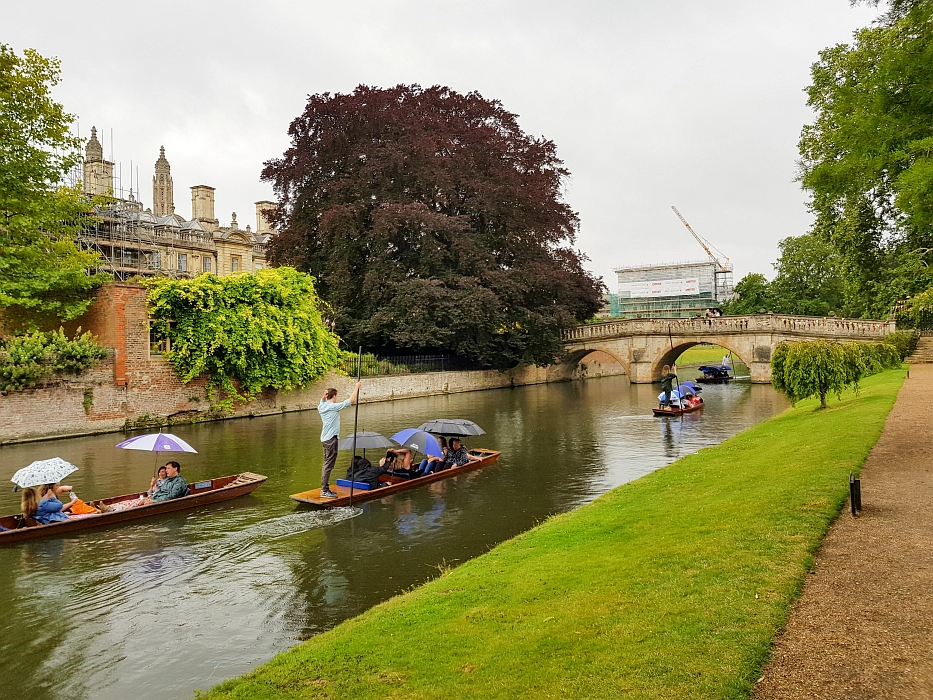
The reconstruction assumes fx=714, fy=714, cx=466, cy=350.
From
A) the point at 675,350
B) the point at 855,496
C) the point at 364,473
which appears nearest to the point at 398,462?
the point at 364,473

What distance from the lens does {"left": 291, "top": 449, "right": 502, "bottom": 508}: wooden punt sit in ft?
42.5

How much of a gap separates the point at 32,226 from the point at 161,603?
18.2 m

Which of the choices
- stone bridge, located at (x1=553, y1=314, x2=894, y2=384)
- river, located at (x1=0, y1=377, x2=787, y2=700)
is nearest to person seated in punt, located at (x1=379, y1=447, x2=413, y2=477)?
river, located at (x1=0, y1=377, x2=787, y2=700)

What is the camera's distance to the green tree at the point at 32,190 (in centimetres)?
2188

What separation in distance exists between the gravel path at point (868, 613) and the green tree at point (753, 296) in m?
Result: 59.1

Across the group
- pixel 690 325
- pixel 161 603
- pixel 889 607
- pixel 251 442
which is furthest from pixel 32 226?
pixel 690 325

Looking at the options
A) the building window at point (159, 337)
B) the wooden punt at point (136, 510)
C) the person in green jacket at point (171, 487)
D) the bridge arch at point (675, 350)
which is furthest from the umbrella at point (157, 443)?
the bridge arch at point (675, 350)

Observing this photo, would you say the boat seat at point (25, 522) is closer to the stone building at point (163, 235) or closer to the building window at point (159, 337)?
the building window at point (159, 337)

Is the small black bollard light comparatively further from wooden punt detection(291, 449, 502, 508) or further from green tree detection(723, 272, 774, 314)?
green tree detection(723, 272, 774, 314)

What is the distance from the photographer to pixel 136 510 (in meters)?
12.3

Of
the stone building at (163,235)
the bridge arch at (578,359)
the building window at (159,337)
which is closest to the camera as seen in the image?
the building window at (159,337)

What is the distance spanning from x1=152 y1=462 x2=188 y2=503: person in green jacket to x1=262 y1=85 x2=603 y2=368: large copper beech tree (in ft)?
71.5

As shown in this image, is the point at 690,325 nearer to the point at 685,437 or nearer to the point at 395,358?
the point at 395,358

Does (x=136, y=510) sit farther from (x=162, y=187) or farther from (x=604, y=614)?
(x=162, y=187)
